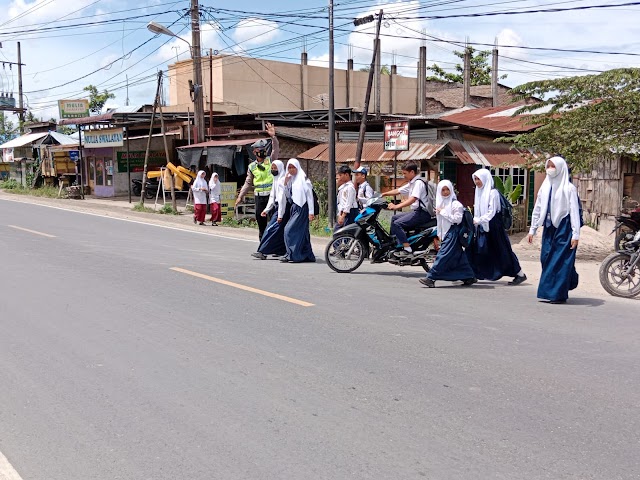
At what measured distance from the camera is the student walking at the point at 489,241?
9039 millimetres

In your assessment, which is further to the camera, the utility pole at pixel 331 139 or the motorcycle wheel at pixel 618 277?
the utility pole at pixel 331 139

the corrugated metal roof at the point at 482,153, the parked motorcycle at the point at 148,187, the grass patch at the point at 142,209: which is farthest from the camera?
the parked motorcycle at the point at 148,187

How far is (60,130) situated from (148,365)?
45.1 meters

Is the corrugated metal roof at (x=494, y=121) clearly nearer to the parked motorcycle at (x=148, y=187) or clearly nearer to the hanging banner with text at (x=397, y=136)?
the hanging banner with text at (x=397, y=136)

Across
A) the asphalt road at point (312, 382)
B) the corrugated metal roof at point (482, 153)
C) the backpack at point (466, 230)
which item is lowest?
the asphalt road at point (312, 382)

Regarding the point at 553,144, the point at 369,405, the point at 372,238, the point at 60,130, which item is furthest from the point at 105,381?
the point at 60,130

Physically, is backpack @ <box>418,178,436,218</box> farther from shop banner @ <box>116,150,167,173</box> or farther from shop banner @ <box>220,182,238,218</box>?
shop banner @ <box>116,150,167,173</box>

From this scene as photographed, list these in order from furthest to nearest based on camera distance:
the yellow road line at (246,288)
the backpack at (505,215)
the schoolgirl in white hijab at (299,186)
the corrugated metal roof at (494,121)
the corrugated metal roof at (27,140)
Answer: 1. the corrugated metal roof at (27,140)
2. the corrugated metal roof at (494,121)
3. the schoolgirl in white hijab at (299,186)
4. the backpack at (505,215)
5. the yellow road line at (246,288)

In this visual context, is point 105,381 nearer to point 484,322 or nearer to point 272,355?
point 272,355

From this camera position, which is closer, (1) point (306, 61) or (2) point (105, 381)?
(2) point (105, 381)


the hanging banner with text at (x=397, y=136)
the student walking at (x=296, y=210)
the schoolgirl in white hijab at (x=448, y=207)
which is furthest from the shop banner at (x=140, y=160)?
the schoolgirl in white hijab at (x=448, y=207)

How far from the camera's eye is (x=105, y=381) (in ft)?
16.3

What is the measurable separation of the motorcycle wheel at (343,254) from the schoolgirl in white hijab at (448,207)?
1492 mm

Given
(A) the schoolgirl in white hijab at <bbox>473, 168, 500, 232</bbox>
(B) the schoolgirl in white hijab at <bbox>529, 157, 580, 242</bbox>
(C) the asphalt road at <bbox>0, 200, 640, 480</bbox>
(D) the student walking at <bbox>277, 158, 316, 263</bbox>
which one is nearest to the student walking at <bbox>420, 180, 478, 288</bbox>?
(C) the asphalt road at <bbox>0, 200, 640, 480</bbox>
